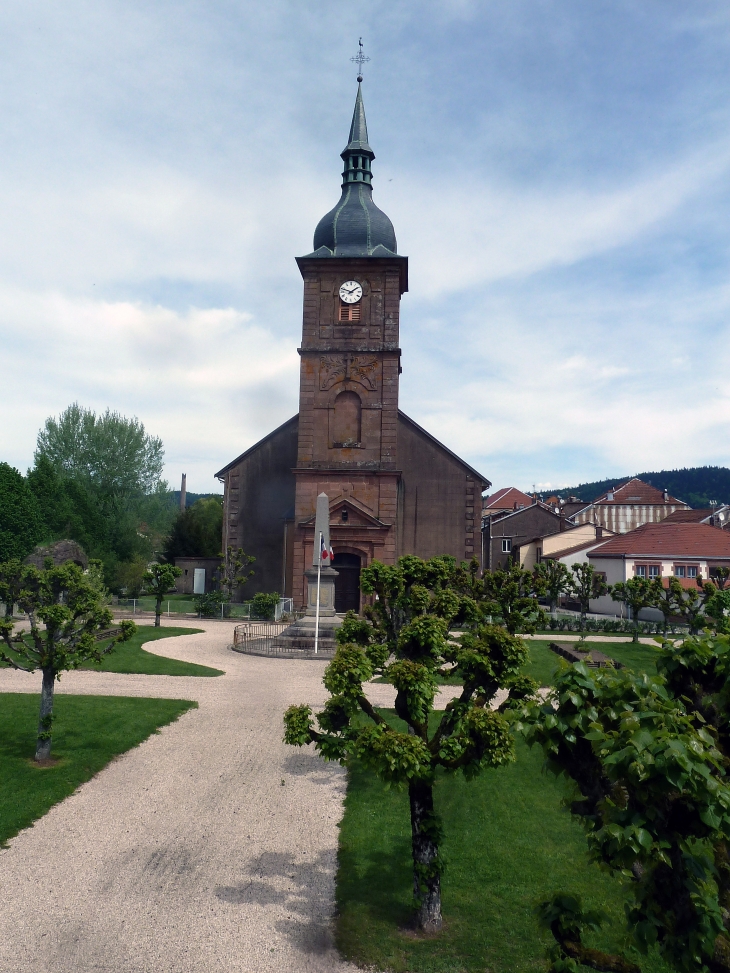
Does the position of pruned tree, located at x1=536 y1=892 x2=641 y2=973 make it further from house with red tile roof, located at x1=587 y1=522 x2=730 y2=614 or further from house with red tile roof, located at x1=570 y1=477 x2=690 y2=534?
house with red tile roof, located at x1=570 y1=477 x2=690 y2=534

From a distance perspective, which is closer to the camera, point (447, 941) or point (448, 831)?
point (447, 941)

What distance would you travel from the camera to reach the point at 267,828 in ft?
32.0

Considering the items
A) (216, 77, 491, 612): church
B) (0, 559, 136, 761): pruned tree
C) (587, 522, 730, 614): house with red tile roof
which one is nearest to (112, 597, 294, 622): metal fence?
(216, 77, 491, 612): church

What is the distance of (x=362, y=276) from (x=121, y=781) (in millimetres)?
31160

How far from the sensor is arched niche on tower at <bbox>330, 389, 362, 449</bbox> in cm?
3628

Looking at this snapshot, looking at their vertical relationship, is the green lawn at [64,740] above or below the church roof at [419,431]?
below

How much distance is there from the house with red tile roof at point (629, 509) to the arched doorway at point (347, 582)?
158 ft

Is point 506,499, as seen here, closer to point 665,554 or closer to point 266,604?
point 665,554

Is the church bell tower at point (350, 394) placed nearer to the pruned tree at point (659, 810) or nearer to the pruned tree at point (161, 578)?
the pruned tree at point (161, 578)

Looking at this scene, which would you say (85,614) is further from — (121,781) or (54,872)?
(54,872)

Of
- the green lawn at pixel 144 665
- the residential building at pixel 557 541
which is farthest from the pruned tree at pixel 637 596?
the green lawn at pixel 144 665

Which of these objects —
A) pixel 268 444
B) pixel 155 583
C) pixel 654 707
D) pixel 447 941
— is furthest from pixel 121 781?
pixel 268 444

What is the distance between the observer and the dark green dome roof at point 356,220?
37469 mm

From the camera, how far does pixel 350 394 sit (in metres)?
36.4
